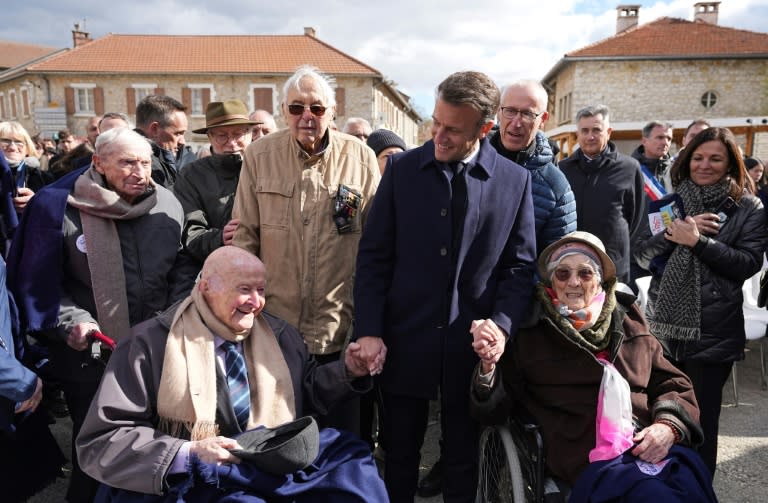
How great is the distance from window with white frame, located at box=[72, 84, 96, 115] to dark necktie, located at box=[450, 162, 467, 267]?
32.0 m

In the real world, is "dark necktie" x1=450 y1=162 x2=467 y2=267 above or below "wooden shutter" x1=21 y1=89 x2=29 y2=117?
below

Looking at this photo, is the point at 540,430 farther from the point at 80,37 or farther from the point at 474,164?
the point at 80,37

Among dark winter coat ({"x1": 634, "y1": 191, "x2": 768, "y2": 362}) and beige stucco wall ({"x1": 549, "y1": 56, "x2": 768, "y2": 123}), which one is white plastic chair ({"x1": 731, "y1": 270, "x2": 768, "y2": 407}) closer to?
dark winter coat ({"x1": 634, "y1": 191, "x2": 768, "y2": 362})

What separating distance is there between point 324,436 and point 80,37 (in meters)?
38.9

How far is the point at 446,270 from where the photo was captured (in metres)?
2.20

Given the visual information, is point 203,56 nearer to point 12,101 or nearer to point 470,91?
point 12,101

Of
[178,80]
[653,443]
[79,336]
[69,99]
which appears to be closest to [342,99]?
[178,80]

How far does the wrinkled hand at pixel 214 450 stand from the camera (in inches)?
72.3

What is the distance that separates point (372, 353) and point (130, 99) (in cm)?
3164

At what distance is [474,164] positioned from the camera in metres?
2.20

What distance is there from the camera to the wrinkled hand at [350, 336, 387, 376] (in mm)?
2166

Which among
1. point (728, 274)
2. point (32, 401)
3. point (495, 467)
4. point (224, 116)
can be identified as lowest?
point (495, 467)

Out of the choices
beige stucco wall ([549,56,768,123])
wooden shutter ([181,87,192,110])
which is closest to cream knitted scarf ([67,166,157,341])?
beige stucco wall ([549,56,768,123])

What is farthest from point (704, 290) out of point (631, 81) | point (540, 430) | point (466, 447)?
point (631, 81)
